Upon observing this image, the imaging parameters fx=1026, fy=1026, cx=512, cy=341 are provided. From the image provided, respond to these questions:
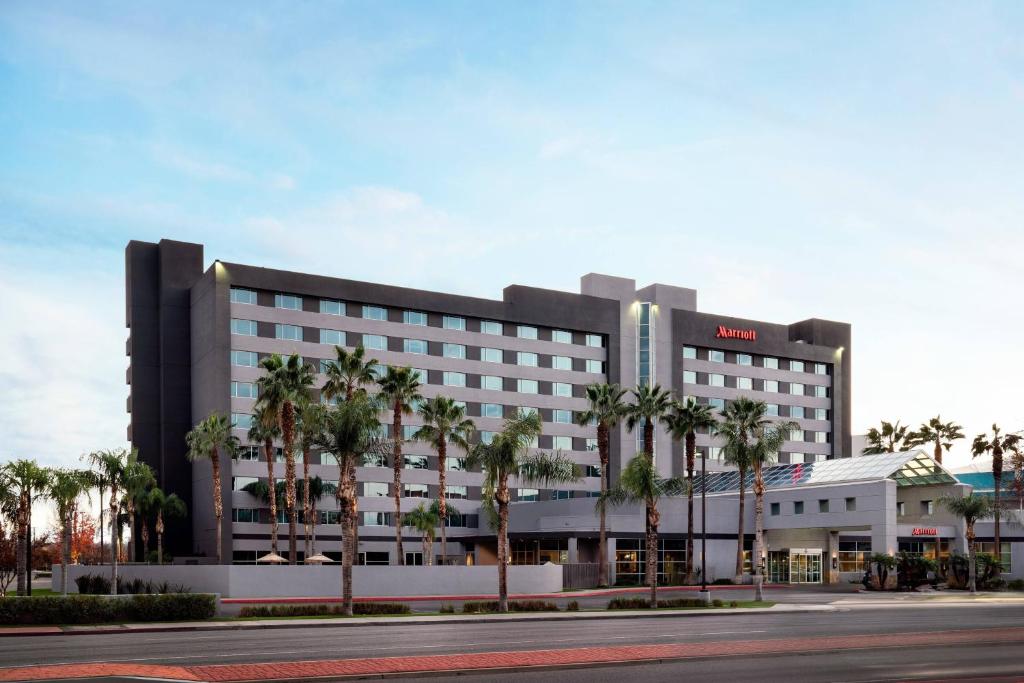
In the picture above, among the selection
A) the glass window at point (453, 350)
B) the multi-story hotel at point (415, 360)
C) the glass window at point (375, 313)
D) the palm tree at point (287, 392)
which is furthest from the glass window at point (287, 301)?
the palm tree at point (287, 392)

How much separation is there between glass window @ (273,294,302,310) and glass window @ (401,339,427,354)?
10.6 m

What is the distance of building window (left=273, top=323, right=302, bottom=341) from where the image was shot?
8975cm

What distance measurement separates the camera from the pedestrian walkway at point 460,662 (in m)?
20.1

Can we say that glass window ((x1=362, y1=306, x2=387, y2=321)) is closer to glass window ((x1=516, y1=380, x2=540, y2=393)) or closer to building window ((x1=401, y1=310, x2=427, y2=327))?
building window ((x1=401, y1=310, x2=427, y2=327))

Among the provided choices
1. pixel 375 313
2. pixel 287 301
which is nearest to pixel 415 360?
pixel 375 313

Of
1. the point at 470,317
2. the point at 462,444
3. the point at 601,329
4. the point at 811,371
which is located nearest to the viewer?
the point at 462,444

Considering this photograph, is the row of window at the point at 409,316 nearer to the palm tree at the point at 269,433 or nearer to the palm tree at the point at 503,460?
the palm tree at the point at 269,433

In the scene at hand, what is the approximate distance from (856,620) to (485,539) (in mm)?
55205

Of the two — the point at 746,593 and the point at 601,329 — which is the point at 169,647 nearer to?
the point at 746,593

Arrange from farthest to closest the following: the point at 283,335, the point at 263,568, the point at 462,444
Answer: the point at 283,335 < the point at 462,444 < the point at 263,568

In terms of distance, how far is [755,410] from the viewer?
3027 inches

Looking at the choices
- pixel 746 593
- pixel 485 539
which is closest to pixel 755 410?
pixel 746 593

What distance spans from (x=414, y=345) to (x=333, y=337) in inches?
322

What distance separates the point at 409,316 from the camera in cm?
9694
